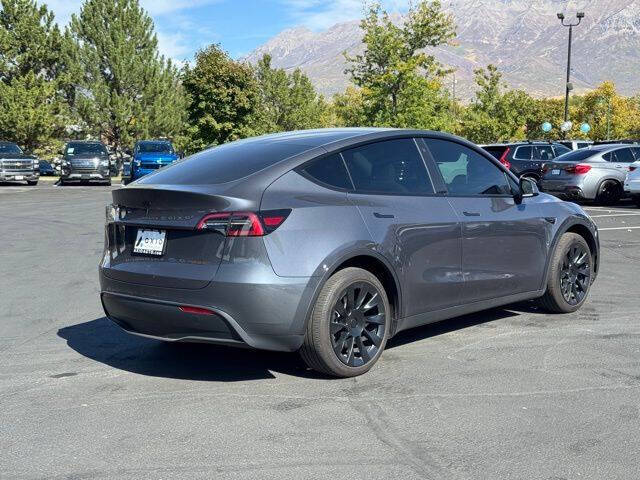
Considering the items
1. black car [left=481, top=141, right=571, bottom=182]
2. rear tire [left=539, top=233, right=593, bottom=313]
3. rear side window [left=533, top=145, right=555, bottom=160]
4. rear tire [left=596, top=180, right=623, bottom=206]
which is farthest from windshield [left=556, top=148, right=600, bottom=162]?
rear tire [left=539, top=233, right=593, bottom=313]

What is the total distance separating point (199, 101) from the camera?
38.9 metres

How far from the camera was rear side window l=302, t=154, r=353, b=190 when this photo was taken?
514cm

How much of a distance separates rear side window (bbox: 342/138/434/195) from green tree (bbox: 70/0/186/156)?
47919 millimetres

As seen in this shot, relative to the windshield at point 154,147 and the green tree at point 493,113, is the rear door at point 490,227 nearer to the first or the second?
the windshield at point 154,147

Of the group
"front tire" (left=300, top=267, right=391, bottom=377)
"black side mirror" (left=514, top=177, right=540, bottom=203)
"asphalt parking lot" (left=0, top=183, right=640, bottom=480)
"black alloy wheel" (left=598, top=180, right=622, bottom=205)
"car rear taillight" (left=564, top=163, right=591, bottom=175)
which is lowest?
"asphalt parking lot" (left=0, top=183, right=640, bottom=480)

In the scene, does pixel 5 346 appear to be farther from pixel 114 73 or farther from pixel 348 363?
pixel 114 73

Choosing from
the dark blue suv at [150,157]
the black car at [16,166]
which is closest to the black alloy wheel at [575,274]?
the dark blue suv at [150,157]

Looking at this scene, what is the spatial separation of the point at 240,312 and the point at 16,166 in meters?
31.7

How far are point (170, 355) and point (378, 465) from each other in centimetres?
255

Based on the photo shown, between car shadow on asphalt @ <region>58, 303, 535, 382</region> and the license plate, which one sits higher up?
the license plate

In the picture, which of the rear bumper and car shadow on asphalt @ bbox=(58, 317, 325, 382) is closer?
the rear bumper

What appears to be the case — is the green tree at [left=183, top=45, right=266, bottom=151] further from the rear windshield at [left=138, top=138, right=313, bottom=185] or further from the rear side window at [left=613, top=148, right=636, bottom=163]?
the rear windshield at [left=138, top=138, right=313, bottom=185]

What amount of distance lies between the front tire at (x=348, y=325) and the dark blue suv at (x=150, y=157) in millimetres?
27008

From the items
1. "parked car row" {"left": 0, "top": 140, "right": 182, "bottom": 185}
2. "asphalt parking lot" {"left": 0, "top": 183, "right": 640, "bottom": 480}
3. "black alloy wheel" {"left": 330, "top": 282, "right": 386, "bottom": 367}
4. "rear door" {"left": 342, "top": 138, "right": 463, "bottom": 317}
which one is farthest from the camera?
"parked car row" {"left": 0, "top": 140, "right": 182, "bottom": 185}
